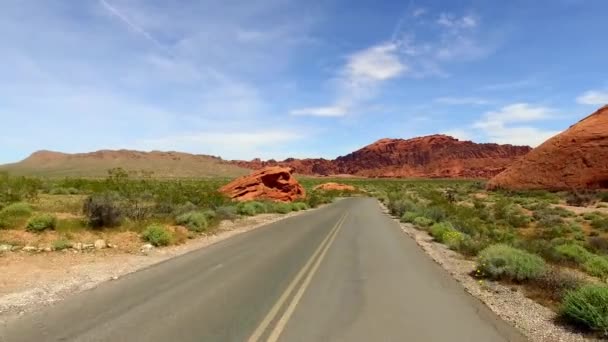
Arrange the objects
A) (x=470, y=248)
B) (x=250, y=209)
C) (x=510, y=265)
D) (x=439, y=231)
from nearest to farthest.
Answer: (x=510, y=265), (x=470, y=248), (x=439, y=231), (x=250, y=209)

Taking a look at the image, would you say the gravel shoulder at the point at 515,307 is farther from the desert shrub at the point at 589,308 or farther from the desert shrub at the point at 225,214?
the desert shrub at the point at 225,214

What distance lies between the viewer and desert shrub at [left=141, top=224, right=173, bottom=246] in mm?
15586

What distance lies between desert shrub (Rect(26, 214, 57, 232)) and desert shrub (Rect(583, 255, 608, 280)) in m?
16.7

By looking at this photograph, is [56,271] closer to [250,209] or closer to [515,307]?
[515,307]

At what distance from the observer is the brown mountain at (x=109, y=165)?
472ft

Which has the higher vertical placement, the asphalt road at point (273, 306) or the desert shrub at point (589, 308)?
the desert shrub at point (589, 308)

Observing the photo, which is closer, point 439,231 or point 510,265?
point 510,265

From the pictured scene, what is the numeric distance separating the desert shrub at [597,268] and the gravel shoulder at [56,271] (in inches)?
478

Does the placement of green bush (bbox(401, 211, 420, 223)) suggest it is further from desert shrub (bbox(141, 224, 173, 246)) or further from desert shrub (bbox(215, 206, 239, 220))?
desert shrub (bbox(141, 224, 173, 246))

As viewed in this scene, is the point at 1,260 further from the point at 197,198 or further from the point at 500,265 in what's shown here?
the point at 197,198

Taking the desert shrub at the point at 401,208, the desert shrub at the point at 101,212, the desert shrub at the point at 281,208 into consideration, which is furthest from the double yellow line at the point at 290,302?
the desert shrub at the point at 281,208

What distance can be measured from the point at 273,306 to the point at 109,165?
159m

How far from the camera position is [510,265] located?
34.0 ft

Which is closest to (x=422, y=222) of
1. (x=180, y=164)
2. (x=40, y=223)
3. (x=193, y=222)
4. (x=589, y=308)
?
(x=193, y=222)
